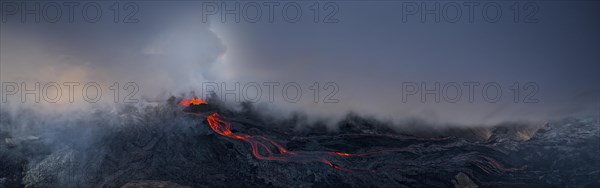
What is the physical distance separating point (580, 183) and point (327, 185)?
57.1 feet

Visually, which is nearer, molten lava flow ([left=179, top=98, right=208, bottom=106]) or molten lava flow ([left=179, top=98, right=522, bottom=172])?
molten lava flow ([left=179, top=98, right=522, bottom=172])

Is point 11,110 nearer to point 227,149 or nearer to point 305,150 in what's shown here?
point 227,149

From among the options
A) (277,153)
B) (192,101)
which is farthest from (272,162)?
(192,101)

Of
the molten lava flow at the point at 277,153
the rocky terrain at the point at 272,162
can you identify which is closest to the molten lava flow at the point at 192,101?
the rocky terrain at the point at 272,162

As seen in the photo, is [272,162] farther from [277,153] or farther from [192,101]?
[192,101]

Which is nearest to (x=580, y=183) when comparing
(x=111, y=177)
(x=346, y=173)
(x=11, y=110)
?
(x=346, y=173)

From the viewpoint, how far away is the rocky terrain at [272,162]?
34500 millimetres

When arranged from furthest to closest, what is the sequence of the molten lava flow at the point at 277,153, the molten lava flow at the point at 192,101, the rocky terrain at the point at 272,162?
the molten lava flow at the point at 192,101 < the molten lava flow at the point at 277,153 < the rocky terrain at the point at 272,162

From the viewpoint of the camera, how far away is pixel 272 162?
1415 inches

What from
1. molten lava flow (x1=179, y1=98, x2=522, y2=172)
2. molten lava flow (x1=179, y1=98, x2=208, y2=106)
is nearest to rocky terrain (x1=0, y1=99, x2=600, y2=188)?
molten lava flow (x1=179, y1=98, x2=522, y2=172)

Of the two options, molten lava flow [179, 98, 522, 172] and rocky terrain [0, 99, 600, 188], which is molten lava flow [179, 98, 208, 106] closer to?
rocky terrain [0, 99, 600, 188]

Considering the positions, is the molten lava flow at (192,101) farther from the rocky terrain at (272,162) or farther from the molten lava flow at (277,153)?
the molten lava flow at (277,153)

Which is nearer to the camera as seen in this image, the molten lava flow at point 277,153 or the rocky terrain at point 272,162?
the rocky terrain at point 272,162

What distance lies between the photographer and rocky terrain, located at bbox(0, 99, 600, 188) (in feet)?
113
